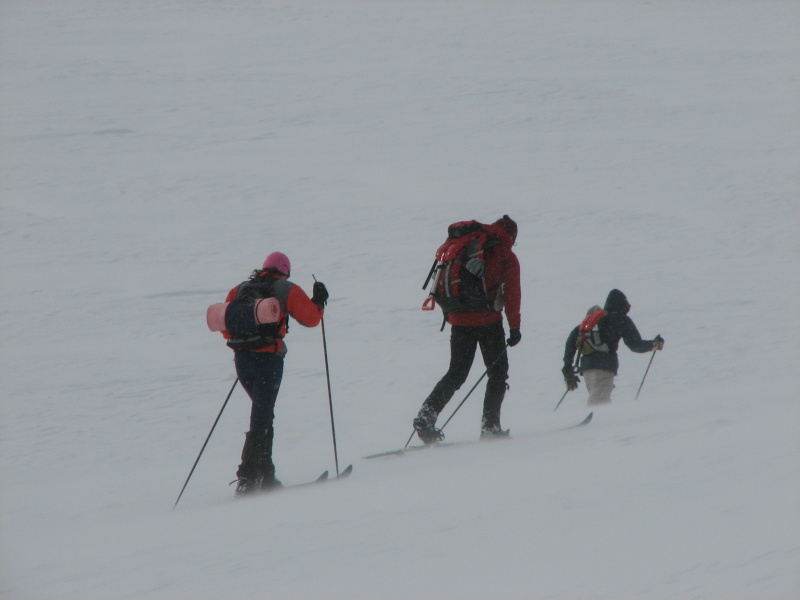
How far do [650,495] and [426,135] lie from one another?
1947 cm

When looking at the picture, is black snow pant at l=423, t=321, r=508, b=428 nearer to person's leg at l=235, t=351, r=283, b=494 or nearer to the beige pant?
person's leg at l=235, t=351, r=283, b=494

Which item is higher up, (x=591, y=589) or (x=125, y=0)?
(x=125, y=0)

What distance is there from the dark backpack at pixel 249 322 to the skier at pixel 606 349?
12.6 ft

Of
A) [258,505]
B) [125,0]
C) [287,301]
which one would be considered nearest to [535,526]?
[258,505]

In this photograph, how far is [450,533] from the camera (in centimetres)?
401

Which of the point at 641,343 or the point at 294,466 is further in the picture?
the point at 641,343

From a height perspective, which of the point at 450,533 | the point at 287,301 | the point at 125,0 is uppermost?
the point at 125,0

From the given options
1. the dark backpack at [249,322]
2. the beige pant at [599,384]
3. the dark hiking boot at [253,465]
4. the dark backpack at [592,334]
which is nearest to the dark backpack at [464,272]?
the dark backpack at [249,322]

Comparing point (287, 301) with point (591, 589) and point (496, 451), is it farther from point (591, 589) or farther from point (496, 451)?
point (591, 589)

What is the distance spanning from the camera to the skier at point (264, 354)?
18.0ft

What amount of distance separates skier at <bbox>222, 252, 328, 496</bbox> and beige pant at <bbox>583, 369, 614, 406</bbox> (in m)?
3.85

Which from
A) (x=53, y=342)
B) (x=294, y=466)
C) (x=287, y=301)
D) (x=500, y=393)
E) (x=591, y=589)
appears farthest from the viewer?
(x=53, y=342)

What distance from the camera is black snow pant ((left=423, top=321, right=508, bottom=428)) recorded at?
20.8 ft

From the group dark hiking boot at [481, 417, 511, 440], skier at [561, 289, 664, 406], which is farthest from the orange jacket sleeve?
skier at [561, 289, 664, 406]
